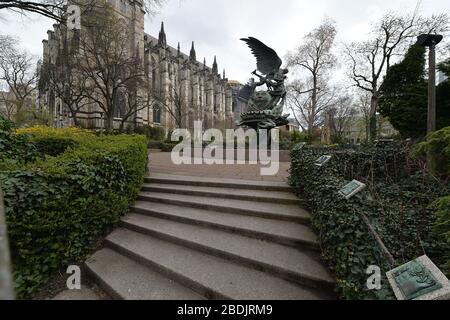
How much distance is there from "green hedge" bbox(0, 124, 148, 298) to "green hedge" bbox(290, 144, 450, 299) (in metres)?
3.59

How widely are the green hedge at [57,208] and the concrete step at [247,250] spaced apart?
0.69 metres

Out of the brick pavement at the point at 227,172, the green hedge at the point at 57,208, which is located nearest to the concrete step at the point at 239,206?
the green hedge at the point at 57,208

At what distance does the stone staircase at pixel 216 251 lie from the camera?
252cm

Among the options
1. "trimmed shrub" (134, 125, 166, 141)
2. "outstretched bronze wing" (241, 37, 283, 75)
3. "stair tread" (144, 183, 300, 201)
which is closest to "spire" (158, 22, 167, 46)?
"trimmed shrub" (134, 125, 166, 141)

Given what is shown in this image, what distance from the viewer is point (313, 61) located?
28.8m

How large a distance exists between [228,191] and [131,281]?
259cm

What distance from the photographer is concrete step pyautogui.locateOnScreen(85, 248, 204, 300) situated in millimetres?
2573

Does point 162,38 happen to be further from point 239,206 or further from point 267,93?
point 239,206

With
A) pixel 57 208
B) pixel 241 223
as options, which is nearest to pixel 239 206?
pixel 241 223

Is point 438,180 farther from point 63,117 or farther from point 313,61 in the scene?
point 63,117

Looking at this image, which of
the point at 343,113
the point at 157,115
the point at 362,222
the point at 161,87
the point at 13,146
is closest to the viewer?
the point at 362,222

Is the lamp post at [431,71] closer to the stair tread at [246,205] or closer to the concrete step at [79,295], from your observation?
the stair tread at [246,205]

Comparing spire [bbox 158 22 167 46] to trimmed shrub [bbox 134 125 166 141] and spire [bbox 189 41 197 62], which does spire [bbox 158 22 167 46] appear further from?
trimmed shrub [bbox 134 125 166 141]

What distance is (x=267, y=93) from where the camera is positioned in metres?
12.6
